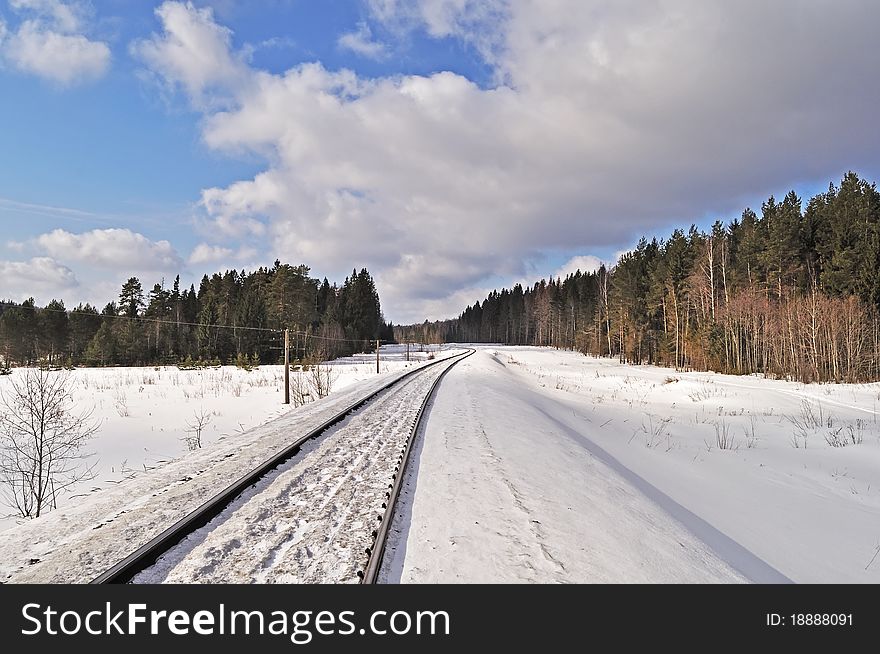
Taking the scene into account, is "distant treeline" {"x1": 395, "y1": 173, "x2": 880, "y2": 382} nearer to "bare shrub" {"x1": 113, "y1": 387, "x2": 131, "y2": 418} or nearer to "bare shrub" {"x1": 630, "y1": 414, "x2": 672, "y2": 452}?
"bare shrub" {"x1": 630, "y1": 414, "x2": 672, "y2": 452}

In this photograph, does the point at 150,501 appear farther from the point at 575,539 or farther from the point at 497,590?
the point at 575,539

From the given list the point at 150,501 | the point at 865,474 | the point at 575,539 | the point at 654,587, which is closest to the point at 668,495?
the point at 575,539

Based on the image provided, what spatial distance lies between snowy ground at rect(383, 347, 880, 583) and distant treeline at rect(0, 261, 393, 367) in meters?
38.5

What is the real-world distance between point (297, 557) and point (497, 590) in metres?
1.81

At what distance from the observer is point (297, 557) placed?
12.5ft

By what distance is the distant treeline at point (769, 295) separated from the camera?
1176 inches

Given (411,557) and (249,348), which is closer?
(411,557)

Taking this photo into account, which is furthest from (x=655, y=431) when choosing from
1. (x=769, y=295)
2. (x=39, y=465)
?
(x=769, y=295)

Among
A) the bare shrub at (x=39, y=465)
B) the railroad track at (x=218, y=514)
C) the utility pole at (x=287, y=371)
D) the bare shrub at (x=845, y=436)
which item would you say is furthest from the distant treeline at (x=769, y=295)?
the bare shrub at (x=39, y=465)

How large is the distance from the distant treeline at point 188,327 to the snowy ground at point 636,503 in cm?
3853

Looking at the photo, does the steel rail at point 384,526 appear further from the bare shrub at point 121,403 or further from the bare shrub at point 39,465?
the bare shrub at point 121,403

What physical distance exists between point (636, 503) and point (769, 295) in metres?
45.1

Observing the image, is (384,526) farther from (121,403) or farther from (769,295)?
(769,295)

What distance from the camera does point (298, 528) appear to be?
14.6 feet
